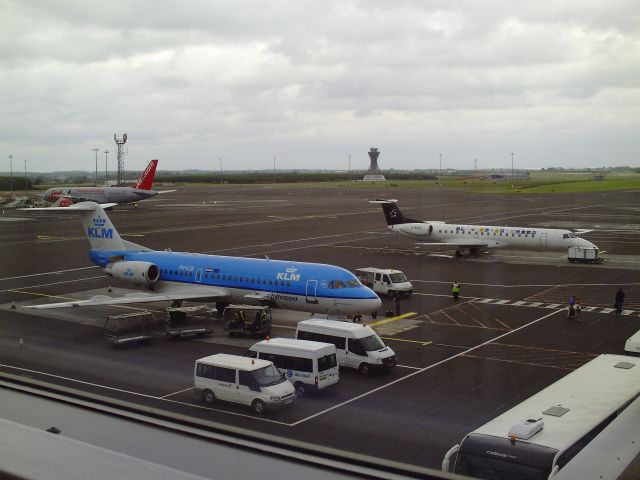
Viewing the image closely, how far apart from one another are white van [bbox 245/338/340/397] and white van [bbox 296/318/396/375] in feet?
5.06

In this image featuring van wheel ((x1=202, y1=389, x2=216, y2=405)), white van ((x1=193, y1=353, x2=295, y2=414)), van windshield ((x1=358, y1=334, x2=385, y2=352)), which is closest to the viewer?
white van ((x1=193, y1=353, x2=295, y2=414))

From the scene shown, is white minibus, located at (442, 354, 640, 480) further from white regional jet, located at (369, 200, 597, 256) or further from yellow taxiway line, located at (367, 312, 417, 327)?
white regional jet, located at (369, 200, 597, 256)

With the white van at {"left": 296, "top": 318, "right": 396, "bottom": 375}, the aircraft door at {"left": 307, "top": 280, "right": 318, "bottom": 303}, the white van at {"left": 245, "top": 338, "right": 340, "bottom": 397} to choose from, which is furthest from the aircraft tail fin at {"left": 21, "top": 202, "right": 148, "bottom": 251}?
the white van at {"left": 245, "top": 338, "right": 340, "bottom": 397}

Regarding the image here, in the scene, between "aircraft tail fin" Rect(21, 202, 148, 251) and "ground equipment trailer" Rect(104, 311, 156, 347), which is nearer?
"ground equipment trailer" Rect(104, 311, 156, 347)

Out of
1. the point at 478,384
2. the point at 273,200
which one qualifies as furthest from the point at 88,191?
the point at 478,384

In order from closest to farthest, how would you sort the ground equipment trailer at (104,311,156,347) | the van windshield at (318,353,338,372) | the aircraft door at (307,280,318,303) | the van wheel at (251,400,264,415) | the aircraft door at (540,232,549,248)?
the van wheel at (251,400,264,415), the van windshield at (318,353,338,372), the ground equipment trailer at (104,311,156,347), the aircraft door at (307,280,318,303), the aircraft door at (540,232,549,248)

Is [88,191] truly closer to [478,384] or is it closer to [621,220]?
[621,220]

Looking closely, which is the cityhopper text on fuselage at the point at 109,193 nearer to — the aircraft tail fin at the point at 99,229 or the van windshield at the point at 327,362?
the aircraft tail fin at the point at 99,229

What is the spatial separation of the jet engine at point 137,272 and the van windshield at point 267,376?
15562 millimetres

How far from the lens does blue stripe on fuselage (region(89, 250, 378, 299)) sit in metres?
30.3

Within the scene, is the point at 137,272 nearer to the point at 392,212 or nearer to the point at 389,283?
the point at 389,283

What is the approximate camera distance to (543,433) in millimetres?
11078

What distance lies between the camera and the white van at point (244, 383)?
1948cm

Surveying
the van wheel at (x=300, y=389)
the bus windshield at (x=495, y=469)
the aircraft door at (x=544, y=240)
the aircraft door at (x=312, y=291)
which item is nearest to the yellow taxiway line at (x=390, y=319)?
the aircraft door at (x=312, y=291)
